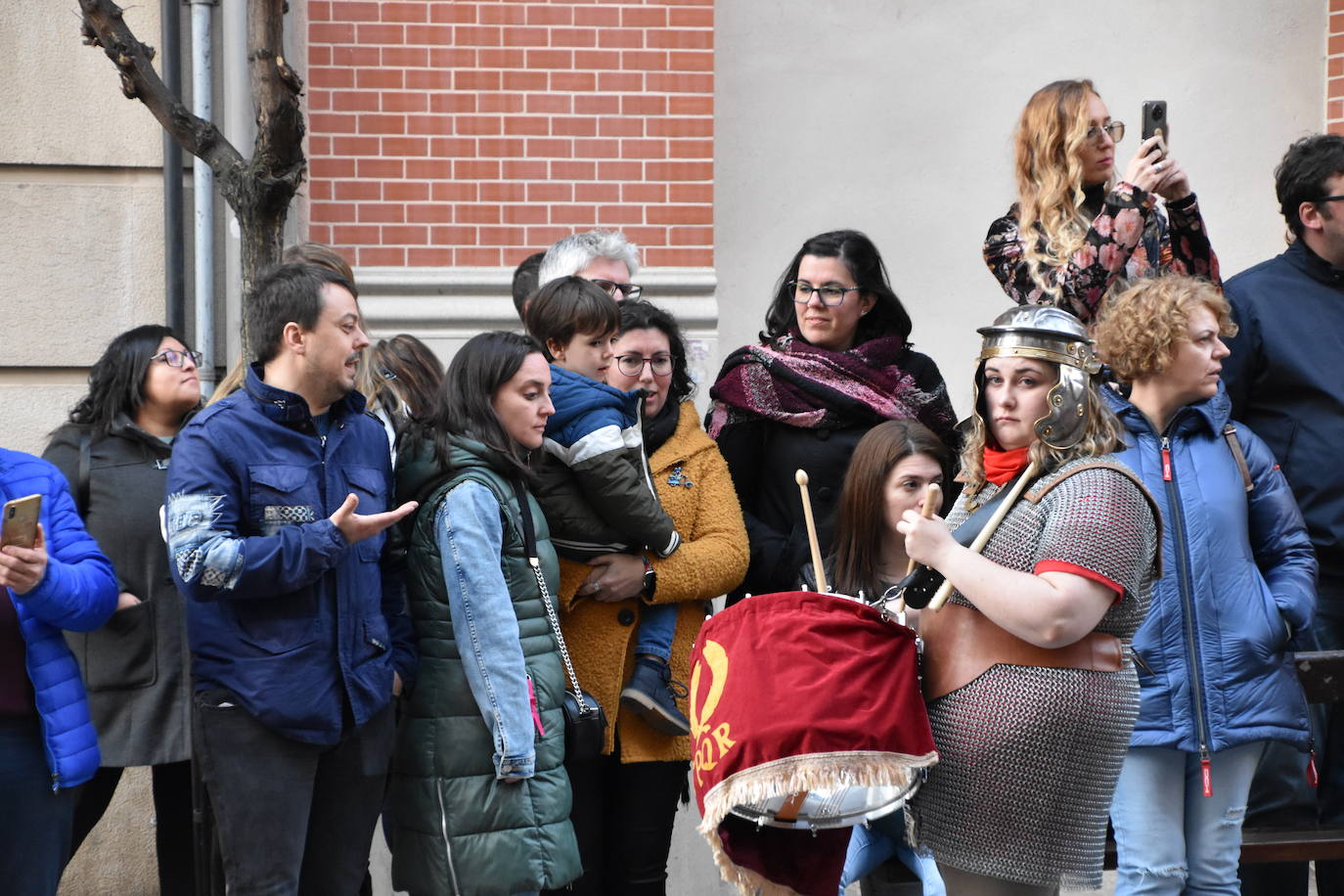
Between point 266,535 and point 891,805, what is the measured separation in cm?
153

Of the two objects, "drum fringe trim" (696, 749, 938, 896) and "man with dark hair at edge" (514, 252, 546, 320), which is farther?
"man with dark hair at edge" (514, 252, 546, 320)

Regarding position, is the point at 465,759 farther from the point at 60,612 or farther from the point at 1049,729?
→ the point at 1049,729

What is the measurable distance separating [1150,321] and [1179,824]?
1262 mm

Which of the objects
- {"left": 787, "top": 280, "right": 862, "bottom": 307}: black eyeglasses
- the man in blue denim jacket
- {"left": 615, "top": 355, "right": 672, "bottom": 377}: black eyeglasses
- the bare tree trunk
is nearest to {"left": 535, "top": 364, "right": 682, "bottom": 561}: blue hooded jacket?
{"left": 615, "top": 355, "right": 672, "bottom": 377}: black eyeglasses

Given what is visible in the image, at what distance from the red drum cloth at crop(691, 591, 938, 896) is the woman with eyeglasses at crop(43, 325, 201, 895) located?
1.96 meters

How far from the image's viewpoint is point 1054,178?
424 centimetres

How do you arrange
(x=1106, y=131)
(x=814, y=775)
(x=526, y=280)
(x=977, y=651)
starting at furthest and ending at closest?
(x=526, y=280) < (x=1106, y=131) < (x=977, y=651) < (x=814, y=775)

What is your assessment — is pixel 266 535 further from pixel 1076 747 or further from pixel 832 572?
pixel 1076 747

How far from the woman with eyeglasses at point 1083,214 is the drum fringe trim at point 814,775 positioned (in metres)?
1.78

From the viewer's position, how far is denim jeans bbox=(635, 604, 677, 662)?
416 cm

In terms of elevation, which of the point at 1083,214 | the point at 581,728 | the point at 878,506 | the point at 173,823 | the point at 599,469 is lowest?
the point at 173,823

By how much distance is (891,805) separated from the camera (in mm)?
2852

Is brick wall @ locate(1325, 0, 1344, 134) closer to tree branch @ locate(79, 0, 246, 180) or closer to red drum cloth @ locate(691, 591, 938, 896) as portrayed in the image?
red drum cloth @ locate(691, 591, 938, 896)

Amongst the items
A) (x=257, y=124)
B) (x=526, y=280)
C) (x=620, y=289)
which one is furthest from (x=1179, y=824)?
(x=257, y=124)
